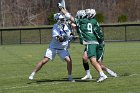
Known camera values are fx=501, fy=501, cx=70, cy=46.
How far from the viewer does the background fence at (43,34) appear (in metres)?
48.3

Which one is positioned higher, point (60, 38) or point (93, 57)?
point (60, 38)

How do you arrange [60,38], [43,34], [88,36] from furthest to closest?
1. [43,34]
2. [60,38]
3. [88,36]

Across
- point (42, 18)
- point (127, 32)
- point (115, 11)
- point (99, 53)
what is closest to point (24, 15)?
point (42, 18)

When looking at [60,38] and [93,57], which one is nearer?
[93,57]

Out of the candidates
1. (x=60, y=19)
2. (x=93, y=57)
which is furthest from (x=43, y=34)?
(x=93, y=57)

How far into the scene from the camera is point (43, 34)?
49844 millimetres

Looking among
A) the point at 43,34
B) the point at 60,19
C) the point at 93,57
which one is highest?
the point at 60,19

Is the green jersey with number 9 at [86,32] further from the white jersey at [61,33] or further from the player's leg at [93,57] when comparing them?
the white jersey at [61,33]

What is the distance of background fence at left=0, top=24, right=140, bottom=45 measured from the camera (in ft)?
159

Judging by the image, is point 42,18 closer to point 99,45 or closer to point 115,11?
point 115,11

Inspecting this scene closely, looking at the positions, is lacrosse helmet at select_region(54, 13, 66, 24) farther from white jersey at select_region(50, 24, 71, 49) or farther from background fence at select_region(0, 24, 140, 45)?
background fence at select_region(0, 24, 140, 45)

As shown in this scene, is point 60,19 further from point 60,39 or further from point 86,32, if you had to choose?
point 86,32

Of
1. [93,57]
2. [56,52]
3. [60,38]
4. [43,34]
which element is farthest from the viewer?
[43,34]

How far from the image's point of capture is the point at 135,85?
12.4 metres
